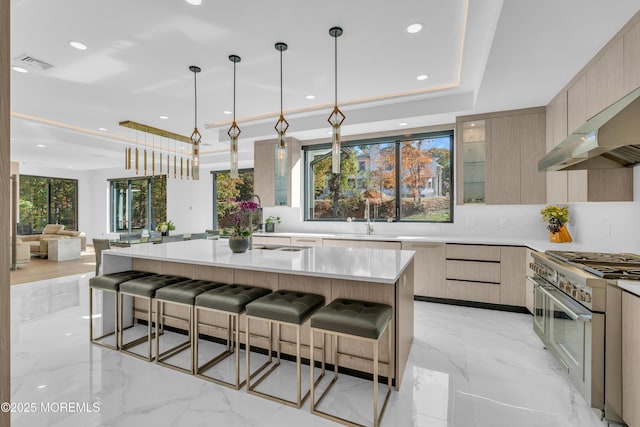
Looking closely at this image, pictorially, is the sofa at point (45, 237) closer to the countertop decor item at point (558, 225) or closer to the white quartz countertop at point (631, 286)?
the countertop decor item at point (558, 225)

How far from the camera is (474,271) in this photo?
12.5ft

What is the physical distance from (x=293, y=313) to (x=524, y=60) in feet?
9.22

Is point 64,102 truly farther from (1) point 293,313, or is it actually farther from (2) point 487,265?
(2) point 487,265

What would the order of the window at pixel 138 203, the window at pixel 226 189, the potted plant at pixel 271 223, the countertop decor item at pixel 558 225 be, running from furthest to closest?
1. the window at pixel 138 203
2. the window at pixel 226 189
3. the potted plant at pixel 271 223
4. the countertop decor item at pixel 558 225

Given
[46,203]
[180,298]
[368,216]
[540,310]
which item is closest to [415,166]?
[368,216]

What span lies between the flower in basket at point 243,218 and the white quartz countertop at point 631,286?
2.64m

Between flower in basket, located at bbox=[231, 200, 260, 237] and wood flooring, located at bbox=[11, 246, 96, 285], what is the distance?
5.16 meters

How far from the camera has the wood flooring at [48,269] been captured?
575cm

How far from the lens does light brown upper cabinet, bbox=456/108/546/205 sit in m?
3.68

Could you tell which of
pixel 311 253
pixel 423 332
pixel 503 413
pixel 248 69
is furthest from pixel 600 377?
pixel 248 69

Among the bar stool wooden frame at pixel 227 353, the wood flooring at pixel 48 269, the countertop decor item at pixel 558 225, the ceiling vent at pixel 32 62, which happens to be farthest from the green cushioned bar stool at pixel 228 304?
the wood flooring at pixel 48 269

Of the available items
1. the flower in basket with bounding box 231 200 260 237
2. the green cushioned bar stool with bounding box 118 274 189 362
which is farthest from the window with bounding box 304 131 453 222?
the green cushioned bar stool with bounding box 118 274 189 362

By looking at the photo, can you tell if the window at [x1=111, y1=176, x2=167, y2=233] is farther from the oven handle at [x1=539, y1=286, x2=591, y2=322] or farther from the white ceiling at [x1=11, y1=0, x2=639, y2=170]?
the oven handle at [x1=539, y1=286, x2=591, y2=322]

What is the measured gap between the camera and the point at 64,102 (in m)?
4.12
